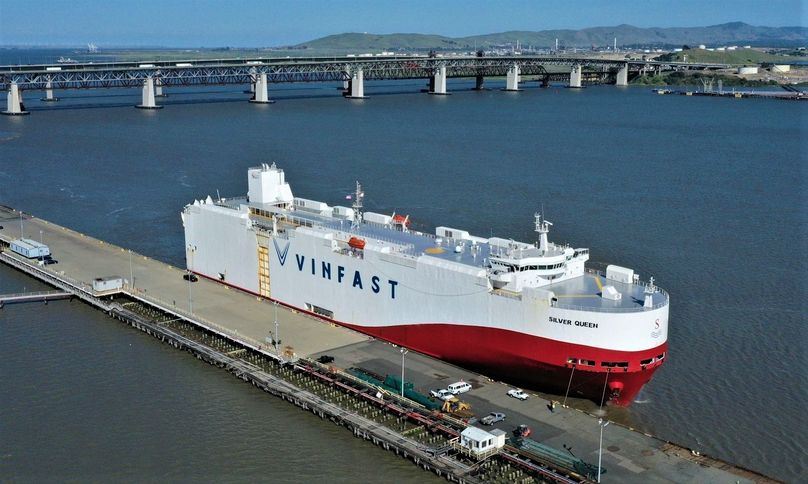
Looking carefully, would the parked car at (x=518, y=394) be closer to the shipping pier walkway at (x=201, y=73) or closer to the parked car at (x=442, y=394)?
the parked car at (x=442, y=394)

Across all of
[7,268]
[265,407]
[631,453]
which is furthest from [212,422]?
[7,268]

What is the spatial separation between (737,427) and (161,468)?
25.3 metres

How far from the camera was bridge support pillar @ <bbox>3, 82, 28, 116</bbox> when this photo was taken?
142 m

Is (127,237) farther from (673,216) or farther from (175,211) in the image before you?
(673,216)

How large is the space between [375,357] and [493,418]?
9.51 m

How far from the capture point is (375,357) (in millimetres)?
42969

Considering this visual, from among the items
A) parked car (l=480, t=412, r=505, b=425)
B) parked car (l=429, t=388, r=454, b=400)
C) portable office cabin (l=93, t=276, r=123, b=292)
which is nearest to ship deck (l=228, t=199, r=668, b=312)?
parked car (l=429, t=388, r=454, b=400)

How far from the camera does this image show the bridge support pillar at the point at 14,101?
5586 inches

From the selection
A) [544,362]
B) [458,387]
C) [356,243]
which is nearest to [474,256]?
[356,243]

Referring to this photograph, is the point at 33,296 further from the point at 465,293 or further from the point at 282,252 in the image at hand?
the point at 465,293

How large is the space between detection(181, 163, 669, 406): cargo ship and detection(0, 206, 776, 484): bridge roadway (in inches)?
44.2

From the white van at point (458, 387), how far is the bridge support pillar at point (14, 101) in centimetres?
12824

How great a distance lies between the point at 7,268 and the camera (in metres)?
61.5

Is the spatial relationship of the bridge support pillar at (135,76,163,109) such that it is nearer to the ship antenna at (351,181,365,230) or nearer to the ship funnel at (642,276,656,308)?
the ship antenna at (351,181,365,230)
